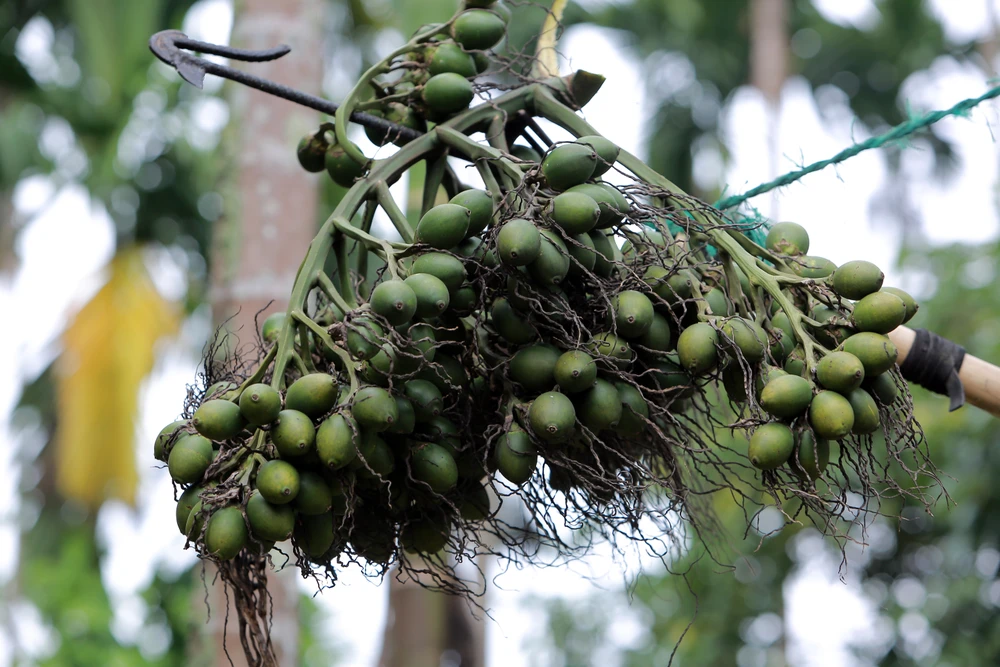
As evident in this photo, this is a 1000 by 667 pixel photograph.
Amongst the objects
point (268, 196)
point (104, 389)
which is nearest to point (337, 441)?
point (268, 196)

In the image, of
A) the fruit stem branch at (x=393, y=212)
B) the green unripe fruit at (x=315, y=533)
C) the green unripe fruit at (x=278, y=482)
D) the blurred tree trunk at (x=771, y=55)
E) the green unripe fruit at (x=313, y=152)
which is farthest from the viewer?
the blurred tree trunk at (x=771, y=55)

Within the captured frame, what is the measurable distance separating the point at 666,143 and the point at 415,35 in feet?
36.6

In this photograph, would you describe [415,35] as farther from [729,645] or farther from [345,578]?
[729,645]

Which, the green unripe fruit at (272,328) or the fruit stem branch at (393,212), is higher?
the fruit stem branch at (393,212)

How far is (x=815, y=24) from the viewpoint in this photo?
1400 cm

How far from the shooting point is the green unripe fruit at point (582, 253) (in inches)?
50.5

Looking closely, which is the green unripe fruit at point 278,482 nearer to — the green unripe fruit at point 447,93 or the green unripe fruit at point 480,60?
the green unripe fruit at point 447,93

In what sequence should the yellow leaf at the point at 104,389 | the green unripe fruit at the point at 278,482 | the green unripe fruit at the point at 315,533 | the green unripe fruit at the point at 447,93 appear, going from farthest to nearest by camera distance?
the yellow leaf at the point at 104,389 → the green unripe fruit at the point at 447,93 → the green unripe fruit at the point at 315,533 → the green unripe fruit at the point at 278,482

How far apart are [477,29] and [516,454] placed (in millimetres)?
651

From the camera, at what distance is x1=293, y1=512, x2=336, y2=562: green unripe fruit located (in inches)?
50.1

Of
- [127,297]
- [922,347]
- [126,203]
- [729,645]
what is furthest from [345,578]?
[126,203]

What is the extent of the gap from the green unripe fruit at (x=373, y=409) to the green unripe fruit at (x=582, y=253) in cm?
29

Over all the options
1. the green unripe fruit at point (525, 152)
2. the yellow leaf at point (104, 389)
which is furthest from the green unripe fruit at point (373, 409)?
the yellow leaf at point (104, 389)

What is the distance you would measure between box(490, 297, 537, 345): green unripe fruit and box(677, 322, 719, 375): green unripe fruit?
186 millimetres
